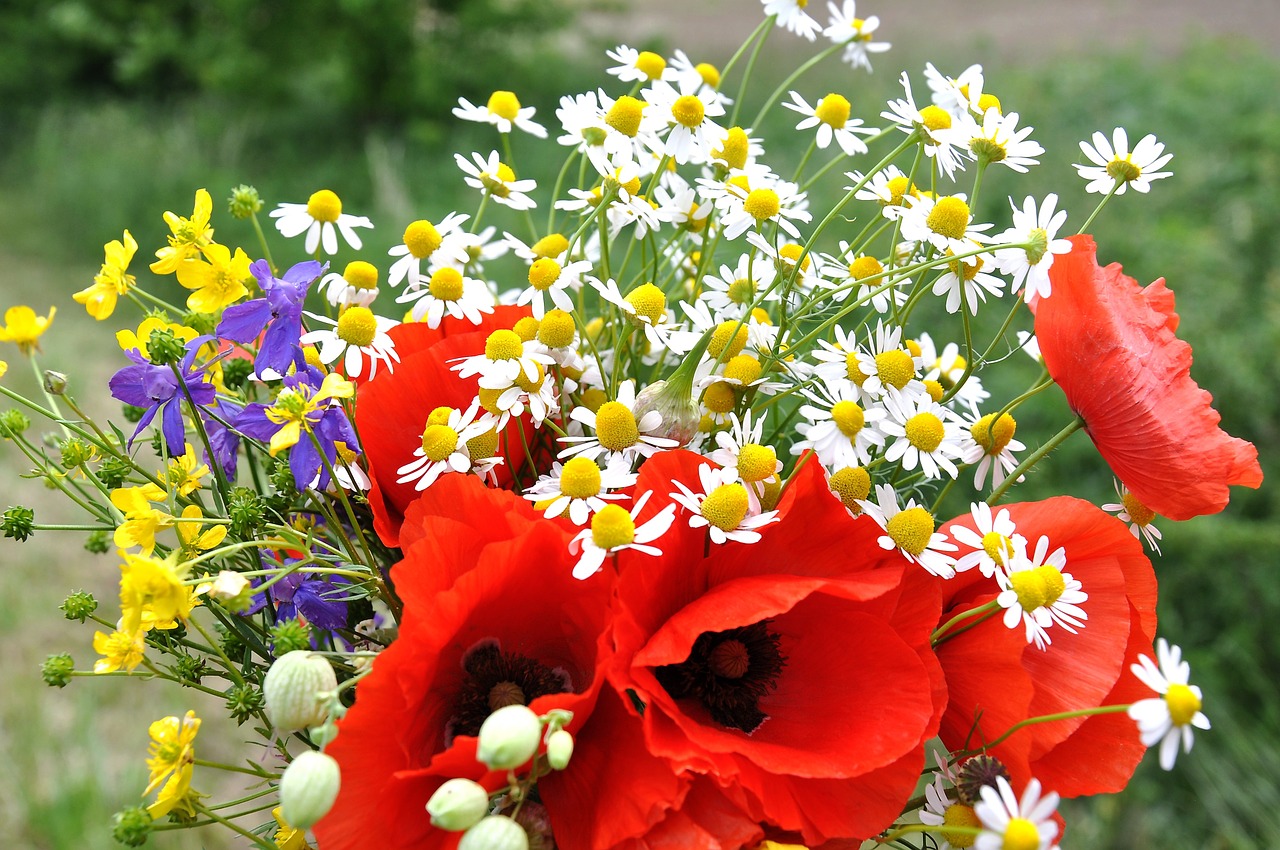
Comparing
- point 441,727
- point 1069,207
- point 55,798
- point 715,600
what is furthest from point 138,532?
point 1069,207

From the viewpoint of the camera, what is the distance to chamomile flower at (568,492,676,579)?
45cm

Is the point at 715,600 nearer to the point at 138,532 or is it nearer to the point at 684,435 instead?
the point at 684,435

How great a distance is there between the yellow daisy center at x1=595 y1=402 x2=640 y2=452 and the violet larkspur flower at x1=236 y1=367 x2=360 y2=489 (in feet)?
0.40

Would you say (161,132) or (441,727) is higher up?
(161,132)

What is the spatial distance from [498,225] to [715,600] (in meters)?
3.01

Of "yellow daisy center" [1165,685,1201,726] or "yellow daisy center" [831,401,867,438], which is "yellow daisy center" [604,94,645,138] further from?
"yellow daisy center" [1165,685,1201,726]

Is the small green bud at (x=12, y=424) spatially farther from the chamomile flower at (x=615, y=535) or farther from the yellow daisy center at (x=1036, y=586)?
the yellow daisy center at (x=1036, y=586)

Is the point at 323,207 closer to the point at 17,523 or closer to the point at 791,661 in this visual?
the point at 17,523

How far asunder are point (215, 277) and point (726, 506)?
0.30m

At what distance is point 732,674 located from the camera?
1.73 feet

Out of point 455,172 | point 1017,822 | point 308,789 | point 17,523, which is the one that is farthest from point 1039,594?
point 455,172

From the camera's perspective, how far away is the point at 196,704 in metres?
2.04

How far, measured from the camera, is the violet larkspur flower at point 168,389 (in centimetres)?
53

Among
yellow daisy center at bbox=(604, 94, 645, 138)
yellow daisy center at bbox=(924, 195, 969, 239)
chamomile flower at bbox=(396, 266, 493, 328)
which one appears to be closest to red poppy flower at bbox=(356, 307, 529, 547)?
chamomile flower at bbox=(396, 266, 493, 328)
